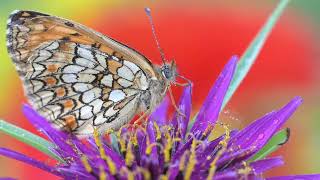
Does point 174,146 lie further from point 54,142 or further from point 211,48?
point 211,48

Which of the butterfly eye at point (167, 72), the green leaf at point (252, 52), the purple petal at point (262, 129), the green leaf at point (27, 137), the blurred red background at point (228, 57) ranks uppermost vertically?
the blurred red background at point (228, 57)

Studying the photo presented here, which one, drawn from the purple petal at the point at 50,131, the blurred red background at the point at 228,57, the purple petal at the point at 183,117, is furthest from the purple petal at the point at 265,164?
the blurred red background at the point at 228,57

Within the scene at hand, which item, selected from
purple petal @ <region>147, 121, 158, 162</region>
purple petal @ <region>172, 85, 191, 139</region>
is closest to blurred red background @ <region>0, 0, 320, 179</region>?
purple petal @ <region>172, 85, 191, 139</region>

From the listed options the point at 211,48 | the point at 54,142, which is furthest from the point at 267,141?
the point at 211,48

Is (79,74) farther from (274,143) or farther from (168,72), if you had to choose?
(274,143)

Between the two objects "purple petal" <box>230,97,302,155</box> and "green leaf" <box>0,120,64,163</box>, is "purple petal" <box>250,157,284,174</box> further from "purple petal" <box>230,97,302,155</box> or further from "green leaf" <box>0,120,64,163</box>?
"green leaf" <box>0,120,64,163</box>

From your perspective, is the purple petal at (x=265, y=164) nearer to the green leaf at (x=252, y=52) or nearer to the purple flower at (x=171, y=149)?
the purple flower at (x=171, y=149)

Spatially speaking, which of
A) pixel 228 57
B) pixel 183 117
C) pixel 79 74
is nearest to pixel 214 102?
pixel 183 117
